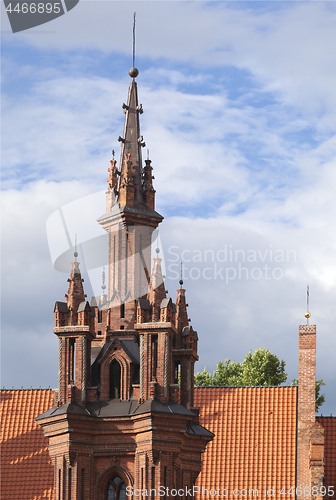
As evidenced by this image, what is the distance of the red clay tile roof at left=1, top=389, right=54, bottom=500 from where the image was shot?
47250mm

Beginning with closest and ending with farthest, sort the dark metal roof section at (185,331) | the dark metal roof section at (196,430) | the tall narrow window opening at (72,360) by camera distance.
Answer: the tall narrow window opening at (72,360), the dark metal roof section at (196,430), the dark metal roof section at (185,331)

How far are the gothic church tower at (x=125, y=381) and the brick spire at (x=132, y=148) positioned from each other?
77 mm

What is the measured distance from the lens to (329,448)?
48719 mm

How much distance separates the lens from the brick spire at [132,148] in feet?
139

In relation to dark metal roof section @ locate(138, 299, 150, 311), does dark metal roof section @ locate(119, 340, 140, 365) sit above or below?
below

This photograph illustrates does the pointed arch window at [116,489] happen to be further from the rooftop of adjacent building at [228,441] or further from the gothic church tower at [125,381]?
the rooftop of adjacent building at [228,441]

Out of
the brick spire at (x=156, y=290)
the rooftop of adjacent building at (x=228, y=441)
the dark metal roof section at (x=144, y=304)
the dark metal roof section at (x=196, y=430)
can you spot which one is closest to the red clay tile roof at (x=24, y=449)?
the rooftop of adjacent building at (x=228, y=441)

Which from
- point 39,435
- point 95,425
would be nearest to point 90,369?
point 95,425

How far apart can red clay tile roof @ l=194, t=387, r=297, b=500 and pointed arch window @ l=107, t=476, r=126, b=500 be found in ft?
29.8

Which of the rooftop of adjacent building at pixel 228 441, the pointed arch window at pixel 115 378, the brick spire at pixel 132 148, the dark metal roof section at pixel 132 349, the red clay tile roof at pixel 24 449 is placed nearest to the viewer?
the pointed arch window at pixel 115 378

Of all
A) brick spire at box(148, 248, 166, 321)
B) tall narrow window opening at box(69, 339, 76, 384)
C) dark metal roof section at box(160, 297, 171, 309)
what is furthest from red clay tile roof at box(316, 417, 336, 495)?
tall narrow window opening at box(69, 339, 76, 384)

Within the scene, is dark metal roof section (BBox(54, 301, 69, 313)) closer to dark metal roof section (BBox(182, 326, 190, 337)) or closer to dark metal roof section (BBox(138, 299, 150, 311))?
dark metal roof section (BBox(138, 299, 150, 311))

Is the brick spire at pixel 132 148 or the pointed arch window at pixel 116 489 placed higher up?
the brick spire at pixel 132 148

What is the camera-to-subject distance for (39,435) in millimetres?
48844
